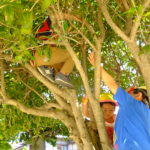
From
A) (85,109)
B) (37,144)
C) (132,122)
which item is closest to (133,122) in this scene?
(132,122)

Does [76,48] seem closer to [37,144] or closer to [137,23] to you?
[137,23]

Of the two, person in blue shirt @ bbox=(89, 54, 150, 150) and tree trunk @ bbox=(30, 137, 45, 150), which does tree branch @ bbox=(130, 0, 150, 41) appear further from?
tree trunk @ bbox=(30, 137, 45, 150)

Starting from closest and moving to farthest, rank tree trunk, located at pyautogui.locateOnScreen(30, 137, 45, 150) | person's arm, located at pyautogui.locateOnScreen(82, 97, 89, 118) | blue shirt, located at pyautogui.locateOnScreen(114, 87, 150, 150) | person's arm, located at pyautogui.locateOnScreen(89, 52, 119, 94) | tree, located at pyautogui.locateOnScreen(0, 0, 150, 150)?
1. tree, located at pyautogui.locateOnScreen(0, 0, 150, 150)
2. blue shirt, located at pyautogui.locateOnScreen(114, 87, 150, 150)
3. person's arm, located at pyautogui.locateOnScreen(89, 52, 119, 94)
4. person's arm, located at pyautogui.locateOnScreen(82, 97, 89, 118)
5. tree trunk, located at pyautogui.locateOnScreen(30, 137, 45, 150)

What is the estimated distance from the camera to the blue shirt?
111 inches

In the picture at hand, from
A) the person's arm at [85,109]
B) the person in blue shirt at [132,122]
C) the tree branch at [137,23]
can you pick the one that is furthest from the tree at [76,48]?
the person in blue shirt at [132,122]

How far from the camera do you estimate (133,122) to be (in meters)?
2.86

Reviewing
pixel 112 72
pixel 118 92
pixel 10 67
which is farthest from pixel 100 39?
pixel 10 67

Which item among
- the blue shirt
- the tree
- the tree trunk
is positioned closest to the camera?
the tree

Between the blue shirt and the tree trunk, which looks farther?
the tree trunk

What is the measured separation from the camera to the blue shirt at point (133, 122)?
2.83 metres

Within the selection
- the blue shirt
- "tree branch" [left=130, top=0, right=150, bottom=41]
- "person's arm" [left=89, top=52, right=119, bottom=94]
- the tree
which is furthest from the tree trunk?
"tree branch" [left=130, top=0, right=150, bottom=41]

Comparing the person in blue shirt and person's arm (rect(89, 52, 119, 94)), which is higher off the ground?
person's arm (rect(89, 52, 119, 94))

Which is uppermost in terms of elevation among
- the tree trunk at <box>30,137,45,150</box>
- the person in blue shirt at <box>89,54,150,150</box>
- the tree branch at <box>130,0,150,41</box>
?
the tree branch at <box>130,0,150,41</box>

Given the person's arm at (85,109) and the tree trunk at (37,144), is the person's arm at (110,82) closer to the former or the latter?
the person's arm at (85,109)
